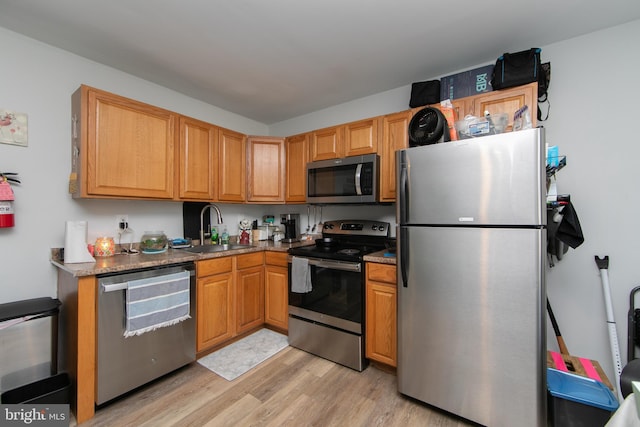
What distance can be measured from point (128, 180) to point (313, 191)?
1.61 metres

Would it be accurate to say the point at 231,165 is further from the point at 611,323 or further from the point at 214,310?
the point at 611,323

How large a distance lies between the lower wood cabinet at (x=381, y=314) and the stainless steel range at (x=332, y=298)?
0.19 ft

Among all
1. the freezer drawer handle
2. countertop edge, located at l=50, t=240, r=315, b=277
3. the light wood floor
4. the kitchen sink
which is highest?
countertop edge, located at l=50, t=240, r=315, b=277

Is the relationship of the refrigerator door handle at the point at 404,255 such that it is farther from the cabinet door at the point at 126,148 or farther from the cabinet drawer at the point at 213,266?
the cabinet door at the point at 126,148

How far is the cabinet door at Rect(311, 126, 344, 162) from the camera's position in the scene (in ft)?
8.71

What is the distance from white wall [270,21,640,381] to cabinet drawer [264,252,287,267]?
2196mm

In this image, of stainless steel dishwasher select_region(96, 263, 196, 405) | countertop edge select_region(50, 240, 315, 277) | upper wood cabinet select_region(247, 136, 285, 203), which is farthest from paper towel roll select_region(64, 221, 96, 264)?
upper wood cabinet select_region(247, 136, 285, 203)

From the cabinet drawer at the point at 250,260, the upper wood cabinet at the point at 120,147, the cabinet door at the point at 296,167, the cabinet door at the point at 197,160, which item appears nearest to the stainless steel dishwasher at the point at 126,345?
the cabinet drawer at the point at 250,260

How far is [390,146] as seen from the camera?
236 cm

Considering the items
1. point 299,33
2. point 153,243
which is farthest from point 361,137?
point 153,243

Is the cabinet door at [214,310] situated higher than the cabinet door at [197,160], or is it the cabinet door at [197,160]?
the cabinet door at [197,160]

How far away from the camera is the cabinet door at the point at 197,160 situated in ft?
7.91

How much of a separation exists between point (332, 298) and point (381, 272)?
20.8 inches

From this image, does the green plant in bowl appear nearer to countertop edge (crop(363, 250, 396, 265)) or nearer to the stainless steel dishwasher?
the stainless steel dishwasher
